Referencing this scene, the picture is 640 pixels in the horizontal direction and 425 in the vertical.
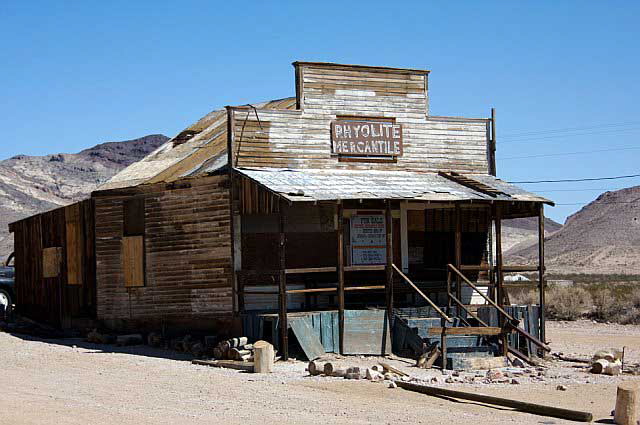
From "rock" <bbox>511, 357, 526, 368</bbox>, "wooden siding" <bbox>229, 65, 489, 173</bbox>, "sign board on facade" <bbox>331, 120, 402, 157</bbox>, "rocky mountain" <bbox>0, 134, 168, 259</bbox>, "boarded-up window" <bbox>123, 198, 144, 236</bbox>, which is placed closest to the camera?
"rock" <bbox>511, 357, 526, 368</bbox>

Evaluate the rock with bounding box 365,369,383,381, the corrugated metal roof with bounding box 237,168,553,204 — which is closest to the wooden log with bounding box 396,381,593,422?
the rock with bounding box 365,369,383,381

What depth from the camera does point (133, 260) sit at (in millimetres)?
23219

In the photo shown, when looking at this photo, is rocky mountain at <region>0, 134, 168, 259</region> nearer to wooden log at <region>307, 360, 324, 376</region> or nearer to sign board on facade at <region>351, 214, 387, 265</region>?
sign board on facade at <region>351, 214, 387, 265</region>

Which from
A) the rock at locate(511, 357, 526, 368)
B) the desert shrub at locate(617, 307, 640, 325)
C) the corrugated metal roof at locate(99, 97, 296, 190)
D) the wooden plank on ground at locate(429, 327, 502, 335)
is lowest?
the desert shrub at locate(617, 307, 640, 325)

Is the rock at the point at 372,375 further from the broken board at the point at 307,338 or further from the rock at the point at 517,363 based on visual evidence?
the rock at the point at 517,363

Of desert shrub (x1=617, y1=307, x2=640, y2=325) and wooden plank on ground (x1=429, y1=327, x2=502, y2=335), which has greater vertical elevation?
wooden plank on ground (x1=429, y1=327, x2=502, y2=335)

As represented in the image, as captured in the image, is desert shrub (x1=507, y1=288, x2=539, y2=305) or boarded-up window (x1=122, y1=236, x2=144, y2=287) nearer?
boarded-up window (x1=122, y1=236, x2=144, y2=287)

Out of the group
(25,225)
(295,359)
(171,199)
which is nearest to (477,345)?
(295,359)

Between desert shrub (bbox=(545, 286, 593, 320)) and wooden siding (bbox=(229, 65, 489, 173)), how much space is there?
12807 mm

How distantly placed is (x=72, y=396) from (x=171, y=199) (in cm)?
803

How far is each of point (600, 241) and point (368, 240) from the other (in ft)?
258

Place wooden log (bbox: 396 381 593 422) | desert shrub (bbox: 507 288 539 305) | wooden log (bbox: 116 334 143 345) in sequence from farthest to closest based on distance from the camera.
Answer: desert shrub (bbox: 507 288 539 305)
wooden log (bbox: 116 334 143 345)
wooden log (bbox: 396 381 593 422)

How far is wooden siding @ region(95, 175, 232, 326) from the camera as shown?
21.5 m

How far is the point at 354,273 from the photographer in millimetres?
23406
